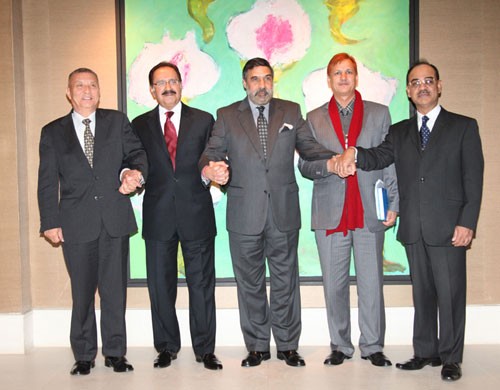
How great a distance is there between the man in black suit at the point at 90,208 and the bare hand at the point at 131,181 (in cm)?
2

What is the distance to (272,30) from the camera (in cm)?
457

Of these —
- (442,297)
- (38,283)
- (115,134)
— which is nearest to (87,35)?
(115,134)

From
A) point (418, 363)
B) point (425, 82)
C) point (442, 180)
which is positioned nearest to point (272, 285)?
point (418, 363)

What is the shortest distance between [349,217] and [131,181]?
1.45 m

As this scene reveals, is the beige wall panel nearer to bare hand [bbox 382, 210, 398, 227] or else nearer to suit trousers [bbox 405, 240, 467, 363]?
bare hand [bbox 382, 210, 398, 227]

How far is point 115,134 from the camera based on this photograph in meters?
4.04

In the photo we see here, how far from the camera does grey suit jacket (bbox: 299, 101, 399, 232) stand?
3982 millimetres

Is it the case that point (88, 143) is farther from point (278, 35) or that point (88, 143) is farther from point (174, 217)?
point (278, 35)

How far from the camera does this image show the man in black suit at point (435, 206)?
3.73 m

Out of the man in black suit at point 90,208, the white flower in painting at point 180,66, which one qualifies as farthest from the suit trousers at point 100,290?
the white flower in painting at point 180,66

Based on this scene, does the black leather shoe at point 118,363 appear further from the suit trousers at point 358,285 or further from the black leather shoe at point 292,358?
the suit trousers at point 358,285

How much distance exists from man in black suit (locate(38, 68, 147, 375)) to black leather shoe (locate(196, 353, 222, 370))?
0.49 meters

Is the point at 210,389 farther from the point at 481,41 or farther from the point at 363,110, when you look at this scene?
the point at 481,41

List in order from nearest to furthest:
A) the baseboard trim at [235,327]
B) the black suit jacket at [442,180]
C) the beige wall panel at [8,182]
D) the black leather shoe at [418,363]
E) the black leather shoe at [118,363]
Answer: the black suit jacket at [442,180] → the black leather shoe at [418,363] → the black leather shoe at [118,363] → the beige wall panel at [8,182] → the baseboard trim at [235,327]
